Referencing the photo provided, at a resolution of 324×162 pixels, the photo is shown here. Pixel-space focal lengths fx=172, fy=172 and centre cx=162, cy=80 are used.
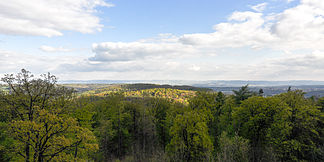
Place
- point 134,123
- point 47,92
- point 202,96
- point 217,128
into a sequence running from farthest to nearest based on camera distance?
point 134,123, point 217,128, point 202,96, point 47,92

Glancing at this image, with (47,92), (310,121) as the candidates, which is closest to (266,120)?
(310,121)

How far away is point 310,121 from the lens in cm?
2809

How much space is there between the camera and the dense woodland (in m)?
17.7

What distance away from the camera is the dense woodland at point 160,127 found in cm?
1773

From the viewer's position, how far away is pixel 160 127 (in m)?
47.3

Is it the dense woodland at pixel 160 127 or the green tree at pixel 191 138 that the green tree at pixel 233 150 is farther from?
the green tree at pixel 191 138

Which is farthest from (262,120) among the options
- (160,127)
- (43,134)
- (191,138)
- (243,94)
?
(43,134)

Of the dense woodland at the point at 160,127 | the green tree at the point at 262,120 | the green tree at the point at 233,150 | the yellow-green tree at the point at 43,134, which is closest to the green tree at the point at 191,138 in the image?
the dense woodland at the point at 160,127

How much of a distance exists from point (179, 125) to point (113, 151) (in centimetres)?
2640

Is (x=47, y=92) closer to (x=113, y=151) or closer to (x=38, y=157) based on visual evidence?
(x=38, y=157)

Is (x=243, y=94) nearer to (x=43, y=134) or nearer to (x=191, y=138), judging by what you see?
(x=191, y=138)

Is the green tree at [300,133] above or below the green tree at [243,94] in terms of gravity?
below

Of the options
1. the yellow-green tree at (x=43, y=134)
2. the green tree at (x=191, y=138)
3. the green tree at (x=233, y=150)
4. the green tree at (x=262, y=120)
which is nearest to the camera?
the green tree at (x=233, y=150)

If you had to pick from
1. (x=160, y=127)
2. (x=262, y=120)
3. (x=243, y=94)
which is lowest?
(x=160, y=127)
